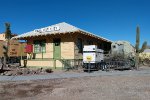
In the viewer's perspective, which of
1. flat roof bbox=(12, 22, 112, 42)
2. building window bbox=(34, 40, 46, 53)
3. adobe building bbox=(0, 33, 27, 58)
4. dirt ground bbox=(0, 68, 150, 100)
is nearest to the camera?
dirt ground bbox=(0, 68, 150, 100)

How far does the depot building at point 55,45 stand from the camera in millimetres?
22625

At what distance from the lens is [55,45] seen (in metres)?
23.8

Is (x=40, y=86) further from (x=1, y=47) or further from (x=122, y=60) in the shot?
(x=1, y=47)

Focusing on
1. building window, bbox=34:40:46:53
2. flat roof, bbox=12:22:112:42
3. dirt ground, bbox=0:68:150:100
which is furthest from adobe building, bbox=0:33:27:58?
dirt ground, bbox=0:68:150:100

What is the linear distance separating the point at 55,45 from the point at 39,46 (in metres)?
2.13

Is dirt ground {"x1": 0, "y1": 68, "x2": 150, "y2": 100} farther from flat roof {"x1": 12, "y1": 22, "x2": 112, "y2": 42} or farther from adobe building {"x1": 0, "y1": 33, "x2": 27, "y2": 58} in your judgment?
adobe building {"x1": 0, "y1": 33, "x2": 27, "y2": 58}

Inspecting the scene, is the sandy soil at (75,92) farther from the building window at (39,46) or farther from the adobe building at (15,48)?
the adobe building at (15,48)

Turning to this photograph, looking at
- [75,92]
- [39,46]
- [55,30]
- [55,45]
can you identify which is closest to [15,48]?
[39,46]

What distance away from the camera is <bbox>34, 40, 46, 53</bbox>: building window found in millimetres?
24725

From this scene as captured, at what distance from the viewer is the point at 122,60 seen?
2255 centimetres

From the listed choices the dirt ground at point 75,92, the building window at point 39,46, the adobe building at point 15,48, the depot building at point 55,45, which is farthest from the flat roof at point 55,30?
the dirt ground at point 75,92

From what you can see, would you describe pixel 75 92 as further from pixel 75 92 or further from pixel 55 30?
pixel 55 30

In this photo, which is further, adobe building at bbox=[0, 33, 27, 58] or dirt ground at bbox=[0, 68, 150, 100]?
adobe building at bbox=[0, 33, 27, 58]

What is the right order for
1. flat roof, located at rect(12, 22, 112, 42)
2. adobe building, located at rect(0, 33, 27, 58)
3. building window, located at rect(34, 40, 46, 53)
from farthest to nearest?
adobe building, located at rect(0, 33, 27, 58), building window, located at rect(34, 40, 46, 53), flat roof, located at rect(12, 22, 112, 42)
